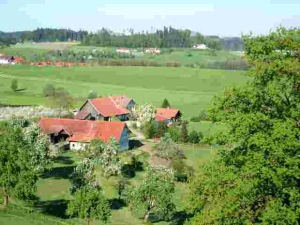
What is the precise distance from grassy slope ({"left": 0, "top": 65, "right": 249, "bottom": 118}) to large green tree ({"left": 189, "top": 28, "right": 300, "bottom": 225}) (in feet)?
236

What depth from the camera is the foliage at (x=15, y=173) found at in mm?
33750

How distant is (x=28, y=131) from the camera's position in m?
49.0

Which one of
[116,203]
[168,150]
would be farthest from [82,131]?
[116,203]

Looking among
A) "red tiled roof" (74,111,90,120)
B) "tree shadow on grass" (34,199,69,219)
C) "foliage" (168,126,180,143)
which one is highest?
"red tiled roof" (74,111,90,120)

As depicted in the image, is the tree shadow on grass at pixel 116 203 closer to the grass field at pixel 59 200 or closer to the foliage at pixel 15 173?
the grass field at pixel 59 200

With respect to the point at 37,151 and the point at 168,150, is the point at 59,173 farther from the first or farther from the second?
the point at 168,150

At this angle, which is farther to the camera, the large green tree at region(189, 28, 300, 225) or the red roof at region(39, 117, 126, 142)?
the red roof at region(39, 117, 126, 142)

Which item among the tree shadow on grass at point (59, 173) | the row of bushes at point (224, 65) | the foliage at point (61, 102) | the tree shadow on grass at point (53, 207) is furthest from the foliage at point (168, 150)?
the row of bushes at point (224, 65)

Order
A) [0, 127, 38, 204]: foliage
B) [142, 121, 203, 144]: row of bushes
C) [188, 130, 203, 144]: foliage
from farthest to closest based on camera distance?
1. [142, 121, 203, 144]: row of bushes
2. [188, 130, 203, 144]: foliage
3. [0, 127, 38, 204]: foliage

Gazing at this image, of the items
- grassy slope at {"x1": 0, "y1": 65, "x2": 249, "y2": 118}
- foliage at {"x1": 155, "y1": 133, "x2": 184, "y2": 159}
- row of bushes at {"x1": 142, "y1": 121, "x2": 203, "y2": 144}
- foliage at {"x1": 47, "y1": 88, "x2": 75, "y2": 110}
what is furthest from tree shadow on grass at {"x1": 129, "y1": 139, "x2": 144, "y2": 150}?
grassy slope at {"x1": 0, "y1": 65, "x2": 249, "y2": 118}

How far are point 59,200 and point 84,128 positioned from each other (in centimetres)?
2396

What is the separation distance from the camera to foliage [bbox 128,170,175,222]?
117 ft

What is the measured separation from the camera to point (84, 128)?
63656 mm

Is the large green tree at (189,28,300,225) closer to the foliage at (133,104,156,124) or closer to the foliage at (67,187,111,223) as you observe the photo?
the foliage at (67,187,111,223)
